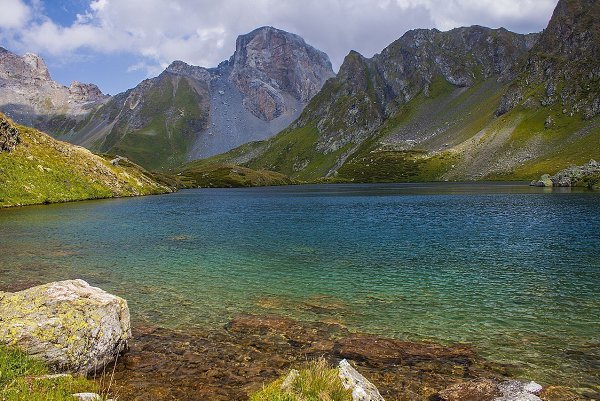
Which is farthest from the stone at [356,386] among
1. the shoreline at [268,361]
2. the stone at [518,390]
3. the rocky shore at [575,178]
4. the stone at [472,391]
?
the rocky shore at [575,178]

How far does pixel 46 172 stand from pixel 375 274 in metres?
115

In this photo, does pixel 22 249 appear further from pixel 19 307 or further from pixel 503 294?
pixel 503 294

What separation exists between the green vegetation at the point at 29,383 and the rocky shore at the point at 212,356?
2.31ft

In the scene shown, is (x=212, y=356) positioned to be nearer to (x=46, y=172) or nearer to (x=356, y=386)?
(x=356, y=386)

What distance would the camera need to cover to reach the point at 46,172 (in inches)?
4611

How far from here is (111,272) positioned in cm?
3641

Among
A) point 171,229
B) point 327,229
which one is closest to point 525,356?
point 327,229

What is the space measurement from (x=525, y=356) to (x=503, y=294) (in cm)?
1039

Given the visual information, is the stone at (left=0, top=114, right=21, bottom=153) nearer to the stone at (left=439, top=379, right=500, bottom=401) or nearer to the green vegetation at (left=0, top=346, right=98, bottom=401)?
the green vegetation at (left=0, top=346, right=98, bottom=401)

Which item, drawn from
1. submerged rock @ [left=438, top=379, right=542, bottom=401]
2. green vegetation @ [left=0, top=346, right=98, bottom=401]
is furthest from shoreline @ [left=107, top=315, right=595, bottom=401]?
green vegetation @ [left=0, top=346, right=98, bottom=401]

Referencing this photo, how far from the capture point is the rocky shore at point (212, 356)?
1508 centimetres

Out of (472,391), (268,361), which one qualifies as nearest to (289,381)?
(268,361)

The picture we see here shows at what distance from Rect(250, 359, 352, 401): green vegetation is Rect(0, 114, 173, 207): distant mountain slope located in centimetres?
10892

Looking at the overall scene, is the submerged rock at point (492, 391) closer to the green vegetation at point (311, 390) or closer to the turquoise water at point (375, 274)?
the turquoise water at point (375, 274)
